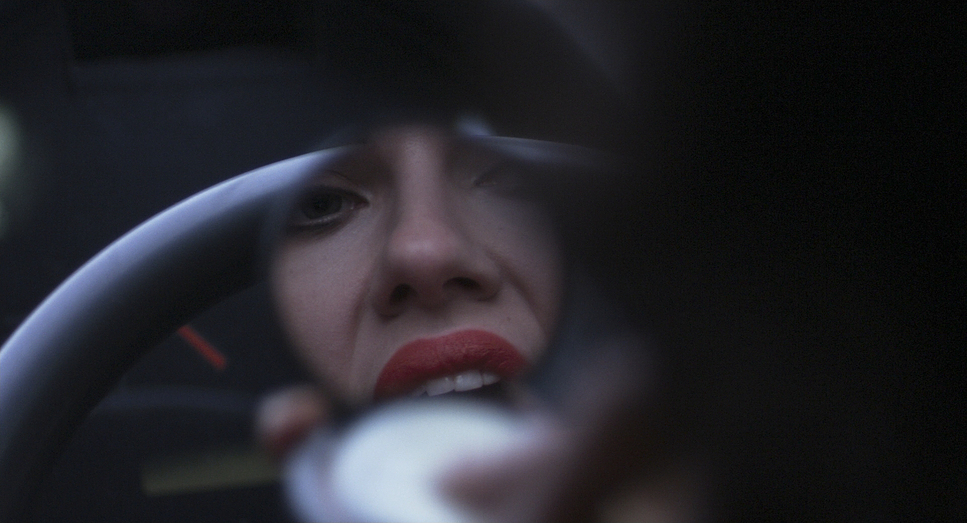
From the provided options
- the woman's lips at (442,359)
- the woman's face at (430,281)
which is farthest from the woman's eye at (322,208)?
the woman's lips at (442,359)

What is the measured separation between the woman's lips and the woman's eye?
116 mm

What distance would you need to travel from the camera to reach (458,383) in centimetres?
56

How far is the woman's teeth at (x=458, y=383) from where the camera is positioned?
21.8 inches

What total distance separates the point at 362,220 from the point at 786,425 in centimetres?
33

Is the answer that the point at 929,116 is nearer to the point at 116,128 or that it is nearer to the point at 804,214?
the point at 804,214

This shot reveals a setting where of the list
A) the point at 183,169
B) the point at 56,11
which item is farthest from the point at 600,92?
the point at 56,11

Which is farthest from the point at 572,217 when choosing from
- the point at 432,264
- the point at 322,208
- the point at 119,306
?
the point at 119,306

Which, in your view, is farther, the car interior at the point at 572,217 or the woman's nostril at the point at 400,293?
the woman's nostril at the point at 400,293

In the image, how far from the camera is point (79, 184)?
69cm

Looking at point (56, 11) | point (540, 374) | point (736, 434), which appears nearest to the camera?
point (736, 434)

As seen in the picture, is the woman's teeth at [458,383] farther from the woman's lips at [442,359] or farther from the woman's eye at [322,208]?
the woman's eye at [322,208]

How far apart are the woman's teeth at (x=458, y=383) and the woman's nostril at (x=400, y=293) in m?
0.06

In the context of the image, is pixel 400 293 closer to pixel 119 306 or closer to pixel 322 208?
pixel 322 208

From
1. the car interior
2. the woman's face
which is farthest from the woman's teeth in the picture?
the car interior
